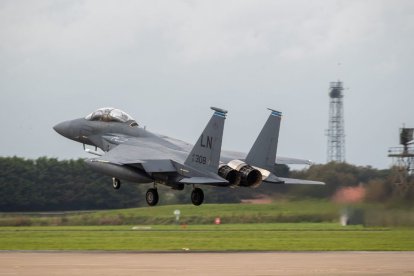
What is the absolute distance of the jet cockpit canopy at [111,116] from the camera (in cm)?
4244

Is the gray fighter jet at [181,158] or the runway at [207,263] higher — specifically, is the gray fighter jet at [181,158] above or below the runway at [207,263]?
above

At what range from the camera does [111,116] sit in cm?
4250

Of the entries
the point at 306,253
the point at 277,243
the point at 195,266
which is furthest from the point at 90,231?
the point at 195,266

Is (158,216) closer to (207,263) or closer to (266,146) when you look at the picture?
(266,146)

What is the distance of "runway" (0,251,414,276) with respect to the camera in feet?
114

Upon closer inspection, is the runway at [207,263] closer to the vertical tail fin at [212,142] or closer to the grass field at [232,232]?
the grass field at [232,232]

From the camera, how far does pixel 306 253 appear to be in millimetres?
43812

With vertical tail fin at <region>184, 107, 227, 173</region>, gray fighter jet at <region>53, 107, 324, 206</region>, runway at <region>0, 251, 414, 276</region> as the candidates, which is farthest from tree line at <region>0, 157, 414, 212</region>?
vertical tail fin at <region>184, 107, 227, 173</region>

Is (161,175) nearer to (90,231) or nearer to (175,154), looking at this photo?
(175,154)

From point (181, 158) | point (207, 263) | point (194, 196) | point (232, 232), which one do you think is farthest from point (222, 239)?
point (207, 263)

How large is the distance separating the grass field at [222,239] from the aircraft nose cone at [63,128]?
19.3ft

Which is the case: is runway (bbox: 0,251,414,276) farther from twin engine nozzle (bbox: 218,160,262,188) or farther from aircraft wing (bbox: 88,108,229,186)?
aircraft wing (bbox: 88,108,229,186)

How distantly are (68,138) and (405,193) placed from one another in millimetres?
13982

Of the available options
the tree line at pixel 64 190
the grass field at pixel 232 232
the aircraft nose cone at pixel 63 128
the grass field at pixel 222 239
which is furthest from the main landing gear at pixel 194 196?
the tree line at pixel 64 190
